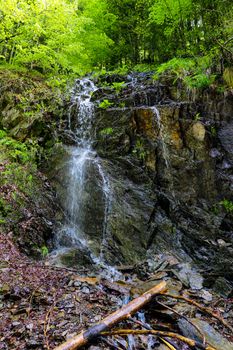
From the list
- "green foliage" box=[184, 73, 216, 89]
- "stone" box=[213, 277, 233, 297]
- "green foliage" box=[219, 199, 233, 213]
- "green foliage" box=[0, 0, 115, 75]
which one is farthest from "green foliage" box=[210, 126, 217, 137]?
"green foliage" box=[0, 0, 115, 75]

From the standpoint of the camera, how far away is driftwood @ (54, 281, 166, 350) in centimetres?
315

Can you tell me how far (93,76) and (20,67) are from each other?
296 centimetres

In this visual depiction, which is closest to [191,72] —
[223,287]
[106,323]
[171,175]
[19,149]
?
[171,175]

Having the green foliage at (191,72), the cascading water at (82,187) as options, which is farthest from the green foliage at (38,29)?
the green foliage at (191,72)

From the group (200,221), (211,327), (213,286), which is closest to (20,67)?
(200,221)

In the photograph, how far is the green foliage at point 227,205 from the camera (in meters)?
8.02

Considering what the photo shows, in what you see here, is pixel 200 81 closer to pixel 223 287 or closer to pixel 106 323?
pixel 223 287

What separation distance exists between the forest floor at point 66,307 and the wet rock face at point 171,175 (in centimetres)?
189

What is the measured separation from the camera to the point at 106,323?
3551 millimetres

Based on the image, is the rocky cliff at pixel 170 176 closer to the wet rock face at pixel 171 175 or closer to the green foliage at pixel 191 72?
the wet rock face at pixel 171 175

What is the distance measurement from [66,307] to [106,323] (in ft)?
2.59

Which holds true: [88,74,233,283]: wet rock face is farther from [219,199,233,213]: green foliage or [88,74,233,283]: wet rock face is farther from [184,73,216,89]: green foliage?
[184,73,216,89]: green foliage

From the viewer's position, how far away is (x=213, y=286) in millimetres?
6070

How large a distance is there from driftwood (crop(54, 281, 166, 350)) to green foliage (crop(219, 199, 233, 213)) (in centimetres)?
438
